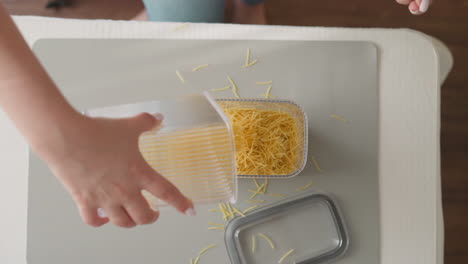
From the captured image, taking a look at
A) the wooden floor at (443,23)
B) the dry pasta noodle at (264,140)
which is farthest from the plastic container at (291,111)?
the wooden floor at (443,23)

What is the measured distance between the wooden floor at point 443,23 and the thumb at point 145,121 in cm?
76

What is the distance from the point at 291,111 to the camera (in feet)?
2.01

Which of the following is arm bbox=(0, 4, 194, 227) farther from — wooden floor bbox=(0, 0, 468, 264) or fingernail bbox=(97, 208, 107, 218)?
wooden floor bbox=(0, 0, 468, 264)

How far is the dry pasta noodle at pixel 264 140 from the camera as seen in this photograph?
595 mm

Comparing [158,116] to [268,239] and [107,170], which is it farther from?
[268,239]

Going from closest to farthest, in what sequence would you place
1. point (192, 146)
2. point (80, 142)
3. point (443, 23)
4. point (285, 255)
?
point (80, 142) < point (192, 146) < point (285, 255) < point (443, 23)

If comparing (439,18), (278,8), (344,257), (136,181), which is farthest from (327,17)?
(136,181)

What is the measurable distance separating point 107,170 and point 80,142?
4 centimetres

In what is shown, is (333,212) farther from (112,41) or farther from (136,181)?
(112,41)

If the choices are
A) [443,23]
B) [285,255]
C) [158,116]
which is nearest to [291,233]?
[285,255]

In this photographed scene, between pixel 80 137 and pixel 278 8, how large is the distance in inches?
34.0

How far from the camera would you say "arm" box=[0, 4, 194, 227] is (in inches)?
14.8

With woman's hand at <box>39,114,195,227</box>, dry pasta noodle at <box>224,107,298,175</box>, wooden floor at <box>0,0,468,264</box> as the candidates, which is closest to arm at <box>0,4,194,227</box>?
woman's hand at <box>39,114,195,227</box>

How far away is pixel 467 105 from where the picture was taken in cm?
111
